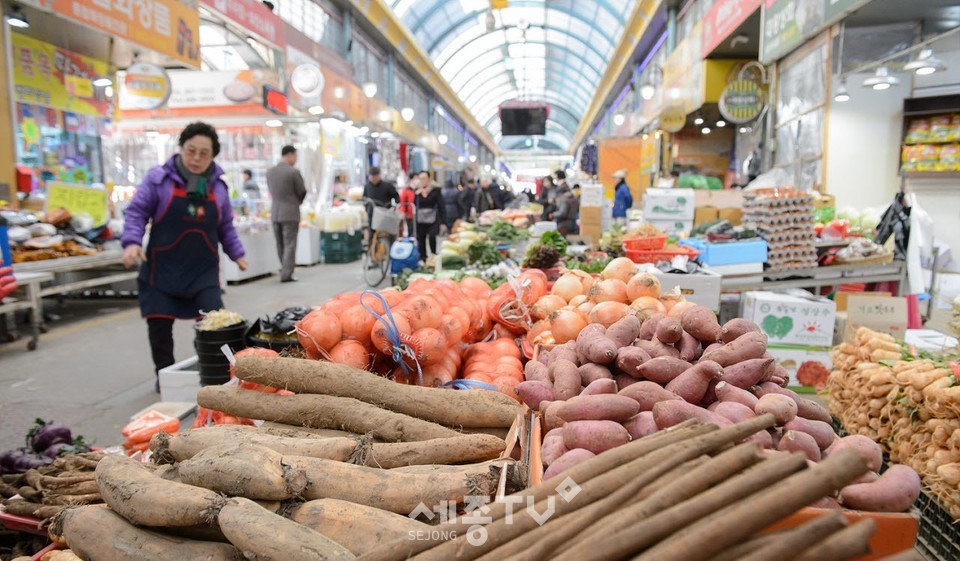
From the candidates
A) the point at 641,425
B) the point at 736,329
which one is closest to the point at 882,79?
the point at 736,329

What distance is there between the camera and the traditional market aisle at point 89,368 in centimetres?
418

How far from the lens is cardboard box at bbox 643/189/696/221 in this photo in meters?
9.01

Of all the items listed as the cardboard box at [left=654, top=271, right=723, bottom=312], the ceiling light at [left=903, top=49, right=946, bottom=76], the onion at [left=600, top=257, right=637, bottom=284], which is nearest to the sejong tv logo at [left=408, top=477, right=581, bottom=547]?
the onion at [left=600, top=257, right=637, bottom=284]

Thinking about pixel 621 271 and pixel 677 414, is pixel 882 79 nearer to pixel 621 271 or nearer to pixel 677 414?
pixel 621 271

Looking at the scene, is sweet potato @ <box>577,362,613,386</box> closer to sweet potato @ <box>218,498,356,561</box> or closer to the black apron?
sweet potato @ <box>218,498,356,561</box>

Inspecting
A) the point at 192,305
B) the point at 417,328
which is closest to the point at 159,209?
the point at 192,305

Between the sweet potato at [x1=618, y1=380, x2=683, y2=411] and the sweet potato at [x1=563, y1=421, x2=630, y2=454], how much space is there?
0.18 metres

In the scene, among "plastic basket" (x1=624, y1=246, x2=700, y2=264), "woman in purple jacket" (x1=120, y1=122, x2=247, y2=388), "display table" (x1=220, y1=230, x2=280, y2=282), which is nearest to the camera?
"woman in purple jacket" (x1=120, y1=122, x2=247, y2=388)

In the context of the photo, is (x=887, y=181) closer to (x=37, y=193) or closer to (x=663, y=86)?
(x=663, y=86)

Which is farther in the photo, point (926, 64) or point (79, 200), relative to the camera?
point (79, 200)

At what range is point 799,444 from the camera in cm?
146

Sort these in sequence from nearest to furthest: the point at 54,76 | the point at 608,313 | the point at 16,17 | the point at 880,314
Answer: the point at 608,313 → the point at 880,314 → the point at 16,17 → the point at 54,76

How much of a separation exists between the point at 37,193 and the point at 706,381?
10.2m

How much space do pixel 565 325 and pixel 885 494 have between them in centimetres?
160
